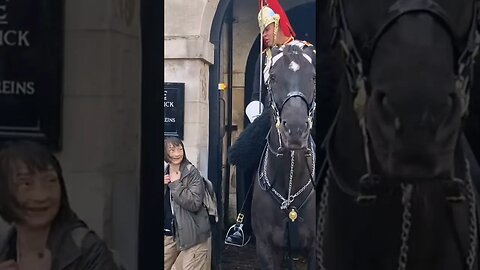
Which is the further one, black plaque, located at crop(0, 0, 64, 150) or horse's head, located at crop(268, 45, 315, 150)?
horse's head, located at crop(268, 45, 315, 150)

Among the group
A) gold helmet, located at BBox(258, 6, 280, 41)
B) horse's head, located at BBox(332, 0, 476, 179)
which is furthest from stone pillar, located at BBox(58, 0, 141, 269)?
gold helmet, located at BBox(258, 6, 280, 41)

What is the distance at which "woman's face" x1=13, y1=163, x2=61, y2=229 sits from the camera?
80.7 inches

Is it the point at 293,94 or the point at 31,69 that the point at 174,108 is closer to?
the point at 293,94

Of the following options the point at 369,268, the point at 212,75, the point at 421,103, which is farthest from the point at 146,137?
the point at 212,75

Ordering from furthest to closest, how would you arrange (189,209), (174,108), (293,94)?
(174,108) → (189,209) → (293,94)

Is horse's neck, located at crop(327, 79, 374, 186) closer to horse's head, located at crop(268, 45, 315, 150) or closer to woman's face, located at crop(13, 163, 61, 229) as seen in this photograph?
woman's face, located at crop(13, 163, 61, 229)

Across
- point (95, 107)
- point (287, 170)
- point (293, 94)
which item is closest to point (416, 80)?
point (95, 107)

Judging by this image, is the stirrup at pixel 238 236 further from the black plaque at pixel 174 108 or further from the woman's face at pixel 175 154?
the black plaque at pixel 174 108

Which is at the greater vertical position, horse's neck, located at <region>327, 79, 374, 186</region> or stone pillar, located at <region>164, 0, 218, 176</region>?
stone pillar, located at <region>164, 0, 218, 176</region>

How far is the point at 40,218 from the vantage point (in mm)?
2061

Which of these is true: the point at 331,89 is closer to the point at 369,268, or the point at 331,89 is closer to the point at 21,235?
the point at 369,268

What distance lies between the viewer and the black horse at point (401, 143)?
1.47m

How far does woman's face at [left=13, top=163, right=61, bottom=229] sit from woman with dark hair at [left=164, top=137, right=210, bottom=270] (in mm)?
3094

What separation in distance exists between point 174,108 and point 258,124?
157 cm
